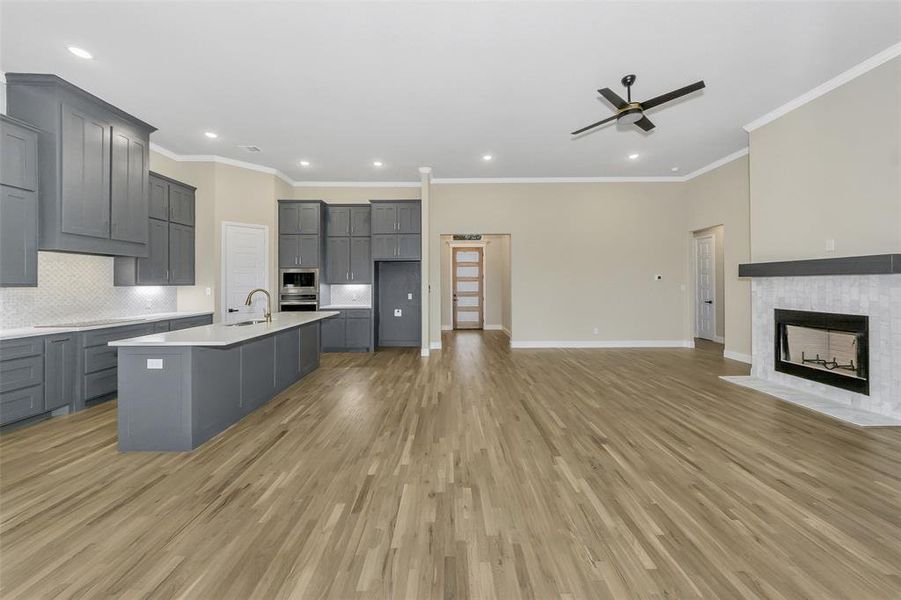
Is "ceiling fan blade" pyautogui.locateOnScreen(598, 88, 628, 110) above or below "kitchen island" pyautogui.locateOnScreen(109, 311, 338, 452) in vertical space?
above

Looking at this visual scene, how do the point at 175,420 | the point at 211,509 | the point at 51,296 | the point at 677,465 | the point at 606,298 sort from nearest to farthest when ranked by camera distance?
the point at 211,509, the point at 677,465, the point at 175,420, the point at 51,296, the point at 606,298

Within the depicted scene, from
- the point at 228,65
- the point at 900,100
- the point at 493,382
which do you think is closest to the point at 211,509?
the point at 493,382

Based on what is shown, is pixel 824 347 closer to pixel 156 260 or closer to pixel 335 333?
pixel 335 333

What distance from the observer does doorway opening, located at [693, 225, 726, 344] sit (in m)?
7.95

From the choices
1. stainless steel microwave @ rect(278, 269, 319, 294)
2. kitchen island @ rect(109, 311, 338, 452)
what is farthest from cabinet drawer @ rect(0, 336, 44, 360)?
stainless steel microwave @ rect(278, 269, 319, 294)

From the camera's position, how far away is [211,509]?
207 cm

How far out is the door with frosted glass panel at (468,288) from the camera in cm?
1082

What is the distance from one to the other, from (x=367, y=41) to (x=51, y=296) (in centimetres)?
428

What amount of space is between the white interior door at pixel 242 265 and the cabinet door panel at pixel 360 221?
1.56 metres

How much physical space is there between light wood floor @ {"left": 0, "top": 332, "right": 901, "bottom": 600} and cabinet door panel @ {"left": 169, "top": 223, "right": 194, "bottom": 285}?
7.84ft

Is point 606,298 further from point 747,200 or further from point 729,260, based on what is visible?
point 747,200

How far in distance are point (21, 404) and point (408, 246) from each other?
533 centimetres

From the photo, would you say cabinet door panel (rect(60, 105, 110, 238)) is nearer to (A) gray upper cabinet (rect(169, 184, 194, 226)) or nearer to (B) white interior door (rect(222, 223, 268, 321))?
(A) gray upper cabinet (rect(169, 184, 194, 226))

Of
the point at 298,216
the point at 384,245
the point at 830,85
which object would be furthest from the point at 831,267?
the point at 298,216
